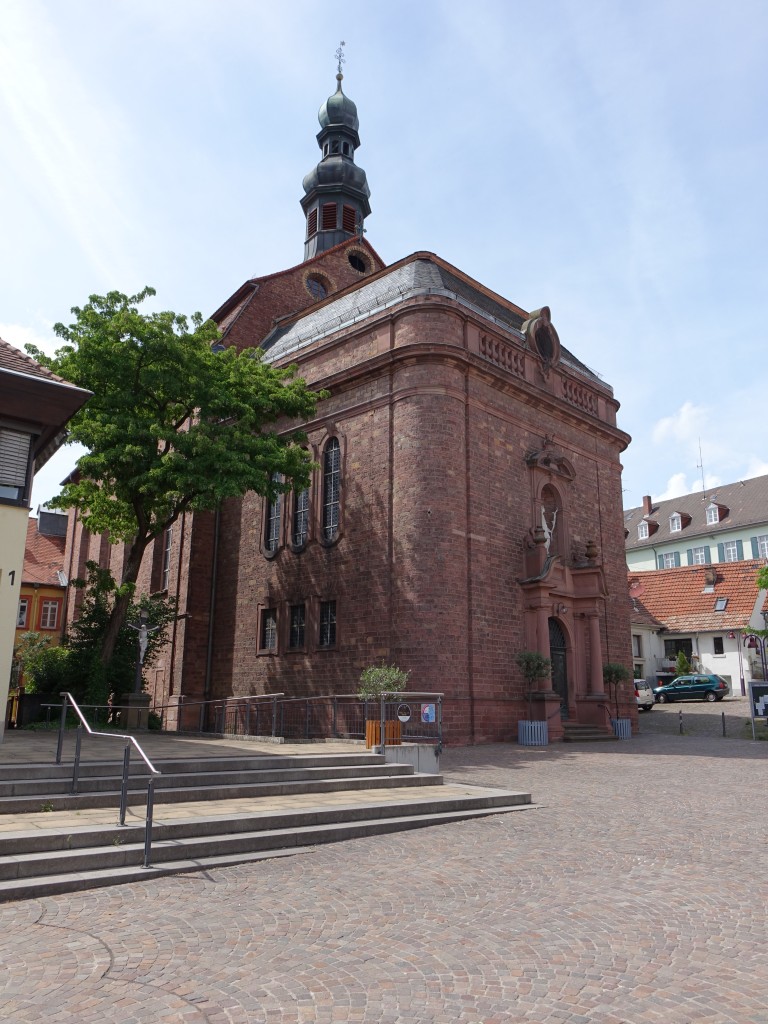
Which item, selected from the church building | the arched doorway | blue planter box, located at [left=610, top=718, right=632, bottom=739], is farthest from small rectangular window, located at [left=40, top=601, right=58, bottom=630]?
blue planter box, located at [left=610, top=718, right=632, bottom=739]

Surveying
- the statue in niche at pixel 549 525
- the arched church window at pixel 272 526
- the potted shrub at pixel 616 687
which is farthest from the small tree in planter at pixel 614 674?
the arched church window at pixel 272 526

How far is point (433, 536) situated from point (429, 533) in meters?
0.12

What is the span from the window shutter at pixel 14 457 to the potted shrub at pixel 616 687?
17.8 m

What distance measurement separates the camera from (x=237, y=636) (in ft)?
83.6

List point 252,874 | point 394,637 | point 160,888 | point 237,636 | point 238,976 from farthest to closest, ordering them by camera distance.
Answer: point 237,636 < point 394,637 < point 252,874 < point 160,888 < point 238,976

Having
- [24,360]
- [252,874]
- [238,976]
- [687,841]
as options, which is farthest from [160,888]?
[24,360]

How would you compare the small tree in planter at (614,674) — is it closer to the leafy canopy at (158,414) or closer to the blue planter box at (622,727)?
the blue planter box at (622,727)

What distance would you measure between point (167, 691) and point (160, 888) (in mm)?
21265

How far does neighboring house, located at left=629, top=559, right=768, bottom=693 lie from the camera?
1721 inches

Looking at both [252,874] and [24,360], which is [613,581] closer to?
[24,360]

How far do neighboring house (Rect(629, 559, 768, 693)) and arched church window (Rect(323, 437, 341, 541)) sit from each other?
1103 inches

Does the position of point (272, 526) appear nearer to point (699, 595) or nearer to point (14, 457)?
point (14, 457)

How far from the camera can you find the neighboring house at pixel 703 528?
54781 mm

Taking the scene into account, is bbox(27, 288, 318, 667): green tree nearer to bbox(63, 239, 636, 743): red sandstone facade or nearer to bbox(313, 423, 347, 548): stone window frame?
bbox(313, 423, 347, 548): stone window frame
